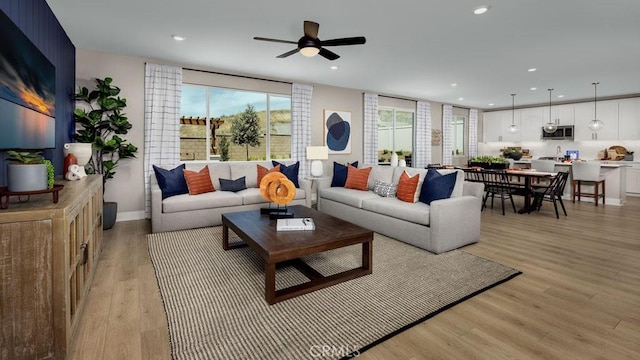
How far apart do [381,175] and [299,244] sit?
2.82 m

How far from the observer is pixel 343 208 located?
183 inches

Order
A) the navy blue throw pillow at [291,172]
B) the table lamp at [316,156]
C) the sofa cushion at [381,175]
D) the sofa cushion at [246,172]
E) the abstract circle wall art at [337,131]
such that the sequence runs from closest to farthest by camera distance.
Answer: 1. the sofa cushion at [381,175]
2. the sofa cushion at [246,172]
3. the navy blue throw pillow at [291,172]
4. the table lamp at [316,156]
5. the abstract circle wall art at [337,131]

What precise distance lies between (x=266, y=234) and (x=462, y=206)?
7.32 feet

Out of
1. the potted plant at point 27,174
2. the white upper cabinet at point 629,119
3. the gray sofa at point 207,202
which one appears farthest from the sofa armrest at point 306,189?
the white upper cabinet at point 629,119

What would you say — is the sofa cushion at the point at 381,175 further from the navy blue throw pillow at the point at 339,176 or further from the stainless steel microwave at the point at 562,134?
the stainless steel microwave at the point at 562,134

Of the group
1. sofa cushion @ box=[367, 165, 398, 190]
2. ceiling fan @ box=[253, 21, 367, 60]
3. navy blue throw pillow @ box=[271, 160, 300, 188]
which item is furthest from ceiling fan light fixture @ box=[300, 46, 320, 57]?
navy blue throw pillow @ box=[271, 160, 300, 188]

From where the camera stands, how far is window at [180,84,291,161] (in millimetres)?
5367

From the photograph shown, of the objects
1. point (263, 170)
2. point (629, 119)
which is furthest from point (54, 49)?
point (629, 119)

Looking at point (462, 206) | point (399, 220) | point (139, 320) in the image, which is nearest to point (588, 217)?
point (462, 206)

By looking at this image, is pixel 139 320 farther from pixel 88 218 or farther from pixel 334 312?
pixel 334 312

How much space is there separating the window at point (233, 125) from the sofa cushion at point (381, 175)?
201 centimetres

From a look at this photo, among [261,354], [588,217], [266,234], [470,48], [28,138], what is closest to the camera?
[261,354]

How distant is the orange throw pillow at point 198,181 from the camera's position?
4430 millimetres

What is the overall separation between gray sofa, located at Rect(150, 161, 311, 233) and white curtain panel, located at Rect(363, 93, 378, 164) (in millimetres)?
2693
